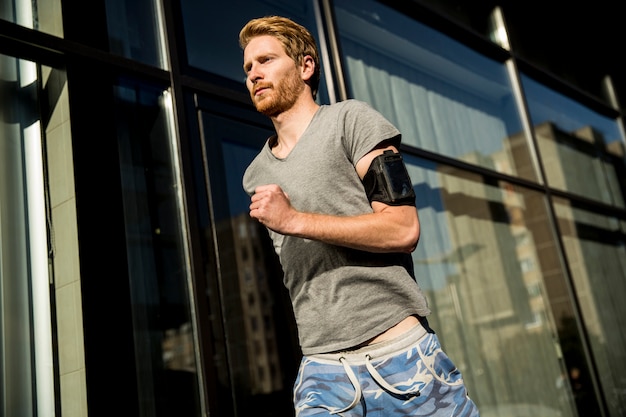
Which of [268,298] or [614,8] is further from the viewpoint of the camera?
[614,8]

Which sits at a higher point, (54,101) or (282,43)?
(54,101)

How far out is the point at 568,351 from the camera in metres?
5.07

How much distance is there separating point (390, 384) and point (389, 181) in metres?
0.48

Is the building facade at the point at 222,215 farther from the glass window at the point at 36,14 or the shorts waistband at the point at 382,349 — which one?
the shorts waistband at the point at 382,349

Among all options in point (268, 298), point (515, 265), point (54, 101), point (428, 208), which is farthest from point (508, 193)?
point (54, 101)

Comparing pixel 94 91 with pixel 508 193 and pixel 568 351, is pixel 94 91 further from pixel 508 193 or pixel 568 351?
pixel 568 351

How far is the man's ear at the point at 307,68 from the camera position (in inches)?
71.3

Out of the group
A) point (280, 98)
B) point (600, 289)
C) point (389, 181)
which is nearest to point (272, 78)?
point (280, 98)

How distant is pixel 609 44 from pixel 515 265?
4.12 meters

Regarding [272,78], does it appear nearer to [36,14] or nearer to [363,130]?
[363,130]

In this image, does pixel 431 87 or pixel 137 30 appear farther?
pixel 431 87

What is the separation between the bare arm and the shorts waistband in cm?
21

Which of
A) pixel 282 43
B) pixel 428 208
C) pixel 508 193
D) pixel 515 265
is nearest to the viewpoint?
pixel 282 43

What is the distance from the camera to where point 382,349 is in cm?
154
